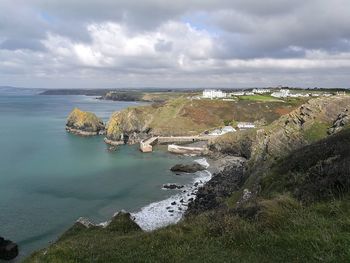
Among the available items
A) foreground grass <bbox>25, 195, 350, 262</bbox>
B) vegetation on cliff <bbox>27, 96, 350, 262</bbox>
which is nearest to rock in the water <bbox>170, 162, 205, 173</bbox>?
vegetation on cliff <bbox>27, 96, 350, 262</bbox>

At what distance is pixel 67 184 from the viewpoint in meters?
55.2

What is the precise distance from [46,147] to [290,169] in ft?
238

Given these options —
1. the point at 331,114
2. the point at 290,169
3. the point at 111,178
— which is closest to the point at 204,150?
the point at 111,178

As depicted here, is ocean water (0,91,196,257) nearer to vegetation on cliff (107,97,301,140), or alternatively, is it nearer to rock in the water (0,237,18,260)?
rock in the water (0,237,18,260)

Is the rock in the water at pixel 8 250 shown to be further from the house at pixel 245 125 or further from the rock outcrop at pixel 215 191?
the house at pixel 245 125

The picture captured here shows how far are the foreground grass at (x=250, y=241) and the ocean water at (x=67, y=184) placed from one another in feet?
77.4

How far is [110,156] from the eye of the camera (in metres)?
80.6

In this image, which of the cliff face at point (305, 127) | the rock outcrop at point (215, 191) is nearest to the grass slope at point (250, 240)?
the rock outcrop at point (215, 191)

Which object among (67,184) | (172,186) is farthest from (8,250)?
(172,186)

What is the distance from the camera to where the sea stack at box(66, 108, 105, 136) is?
117056 millimetres

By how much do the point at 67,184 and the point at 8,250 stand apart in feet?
80.9

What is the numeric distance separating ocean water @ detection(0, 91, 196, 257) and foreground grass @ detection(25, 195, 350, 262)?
23606 mm

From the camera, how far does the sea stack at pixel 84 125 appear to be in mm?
117056

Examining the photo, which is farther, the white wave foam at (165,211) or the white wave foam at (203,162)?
the white wave foam at (203,162)
